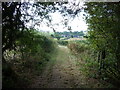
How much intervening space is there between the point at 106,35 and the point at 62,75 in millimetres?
1236

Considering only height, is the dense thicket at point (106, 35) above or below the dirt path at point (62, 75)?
above

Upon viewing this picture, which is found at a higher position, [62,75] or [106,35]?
[106,35]

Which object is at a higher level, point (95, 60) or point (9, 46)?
point (9, 46)

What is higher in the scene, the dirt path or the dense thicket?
the dense thicket

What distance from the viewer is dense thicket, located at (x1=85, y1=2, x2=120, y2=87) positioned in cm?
323

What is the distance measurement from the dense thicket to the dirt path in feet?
1.31

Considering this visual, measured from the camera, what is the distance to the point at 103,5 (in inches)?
131

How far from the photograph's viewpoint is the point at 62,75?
3.37 m

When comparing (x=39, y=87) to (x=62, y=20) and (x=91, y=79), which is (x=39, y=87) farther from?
(x=62, y=20)

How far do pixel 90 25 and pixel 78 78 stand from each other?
1.18 metres

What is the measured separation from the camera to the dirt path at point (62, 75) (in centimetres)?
316

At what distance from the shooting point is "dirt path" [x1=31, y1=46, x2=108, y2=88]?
3161 millimetres

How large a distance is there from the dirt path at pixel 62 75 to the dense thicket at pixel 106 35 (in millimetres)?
399

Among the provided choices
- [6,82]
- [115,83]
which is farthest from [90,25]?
[6,82]
